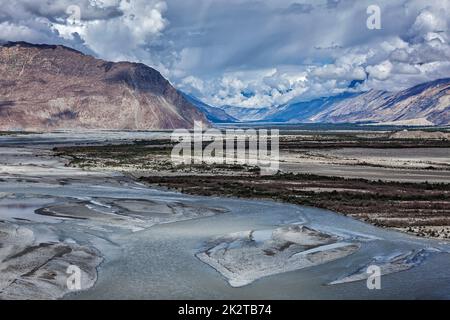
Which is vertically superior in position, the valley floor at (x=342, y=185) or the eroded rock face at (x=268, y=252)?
the valley floor at (x=342, y=185)

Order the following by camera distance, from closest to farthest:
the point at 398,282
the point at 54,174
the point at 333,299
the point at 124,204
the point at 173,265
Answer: the point at 333,299
the point at 398,282
the point at 173,265
the point at 124,204
the point at 54,174

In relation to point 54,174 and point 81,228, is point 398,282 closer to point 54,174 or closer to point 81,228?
point 81,228

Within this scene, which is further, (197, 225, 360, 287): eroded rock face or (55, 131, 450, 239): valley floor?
(55, 131, 450, 239): valley floor

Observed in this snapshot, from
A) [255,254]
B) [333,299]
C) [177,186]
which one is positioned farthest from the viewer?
[177,186]

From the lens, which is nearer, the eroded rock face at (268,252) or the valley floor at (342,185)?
the eroded rock face at (268,252)

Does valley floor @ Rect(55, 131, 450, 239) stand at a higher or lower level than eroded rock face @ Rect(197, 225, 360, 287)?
higher

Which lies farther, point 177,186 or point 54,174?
point 54,174

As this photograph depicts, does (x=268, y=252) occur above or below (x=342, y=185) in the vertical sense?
below

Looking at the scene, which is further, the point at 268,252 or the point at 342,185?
the point at 342,185
